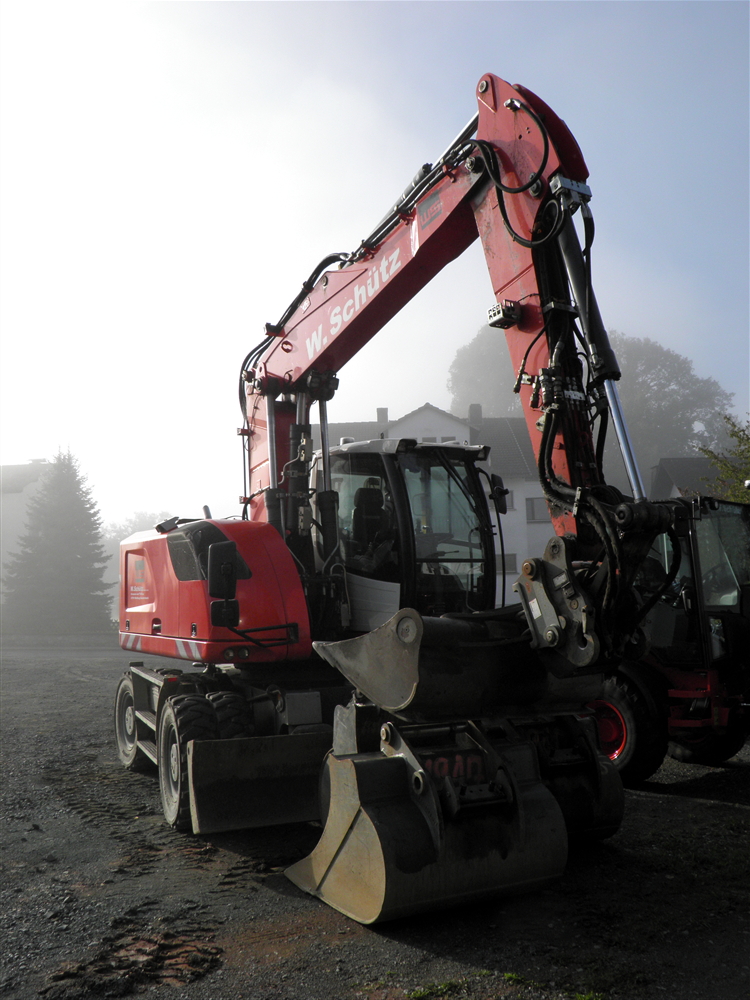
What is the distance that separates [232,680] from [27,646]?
21150mm

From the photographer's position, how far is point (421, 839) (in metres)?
3.69

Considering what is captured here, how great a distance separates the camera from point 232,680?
598 cm

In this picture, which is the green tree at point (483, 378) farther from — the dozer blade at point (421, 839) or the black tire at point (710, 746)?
the dozer blade at point (421, 839)

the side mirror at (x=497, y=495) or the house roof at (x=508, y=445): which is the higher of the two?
the house roof at (x=508, y=445)

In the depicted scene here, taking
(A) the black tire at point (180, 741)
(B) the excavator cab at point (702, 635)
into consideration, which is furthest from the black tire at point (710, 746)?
(A) the black tire at point (180, 741)

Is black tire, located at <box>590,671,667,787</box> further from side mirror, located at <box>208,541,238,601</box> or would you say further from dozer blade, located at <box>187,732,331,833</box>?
side mirror, located at <box>208,541,238,601</box>

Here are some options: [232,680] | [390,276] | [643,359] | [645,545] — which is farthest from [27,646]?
[643,359]

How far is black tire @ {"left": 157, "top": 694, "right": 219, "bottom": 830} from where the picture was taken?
5324 mm

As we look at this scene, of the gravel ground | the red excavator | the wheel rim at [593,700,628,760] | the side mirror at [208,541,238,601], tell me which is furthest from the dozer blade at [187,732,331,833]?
the wheel rim at [593,700,628,760]

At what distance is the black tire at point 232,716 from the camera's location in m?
5.38

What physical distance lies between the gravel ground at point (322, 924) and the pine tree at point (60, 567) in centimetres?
2756

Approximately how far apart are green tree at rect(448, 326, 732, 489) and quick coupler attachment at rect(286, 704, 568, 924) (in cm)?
5508

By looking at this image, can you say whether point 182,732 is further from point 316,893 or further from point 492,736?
point 492,736

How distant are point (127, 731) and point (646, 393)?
60732mm
